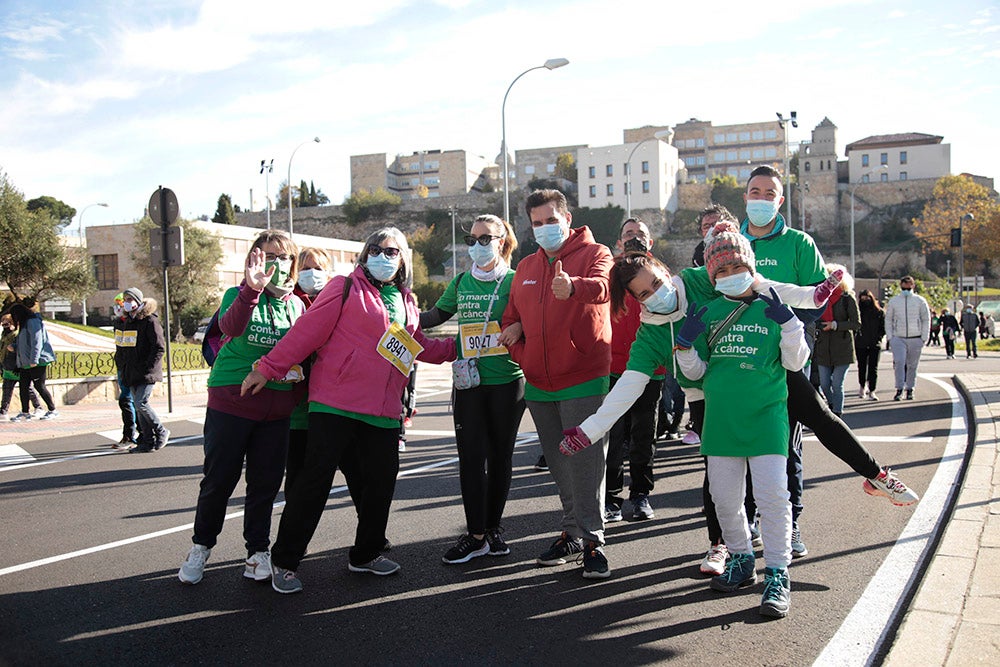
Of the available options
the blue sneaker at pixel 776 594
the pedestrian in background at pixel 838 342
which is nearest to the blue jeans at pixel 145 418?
the blue sneaker at pixel 776 594

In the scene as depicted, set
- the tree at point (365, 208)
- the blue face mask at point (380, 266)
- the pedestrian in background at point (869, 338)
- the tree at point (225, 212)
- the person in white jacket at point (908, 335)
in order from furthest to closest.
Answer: the tree at point (365, 208) → the tree at point (225, 212) → the pedestrian in background at point (869, 338) → the person in white jacket at point (908, 335) → the blue face mask at point (380, 266)

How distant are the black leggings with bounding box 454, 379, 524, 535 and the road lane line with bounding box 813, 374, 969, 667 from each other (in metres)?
2.06

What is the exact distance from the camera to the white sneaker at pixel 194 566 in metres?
4.78

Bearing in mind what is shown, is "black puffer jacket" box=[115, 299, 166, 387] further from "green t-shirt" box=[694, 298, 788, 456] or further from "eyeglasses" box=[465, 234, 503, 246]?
"green t-shirt" box=[694, 298, 788, 456]

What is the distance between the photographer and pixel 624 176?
352ft

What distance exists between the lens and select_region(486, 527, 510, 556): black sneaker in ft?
17.4

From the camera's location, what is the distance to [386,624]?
4.11 metres

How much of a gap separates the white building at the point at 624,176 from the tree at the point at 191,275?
6196cm

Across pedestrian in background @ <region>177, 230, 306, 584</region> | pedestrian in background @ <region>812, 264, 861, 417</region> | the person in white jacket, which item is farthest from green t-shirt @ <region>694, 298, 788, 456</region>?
the person in white jacket

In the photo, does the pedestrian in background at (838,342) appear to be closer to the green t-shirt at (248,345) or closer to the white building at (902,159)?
the green t-shirt at (248,345)

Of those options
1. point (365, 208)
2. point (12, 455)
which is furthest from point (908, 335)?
point (365, 208)

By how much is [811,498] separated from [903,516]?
2.62 feet

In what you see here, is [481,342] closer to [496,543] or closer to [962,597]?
[496,543]

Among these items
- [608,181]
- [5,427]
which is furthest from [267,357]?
[608,181]
